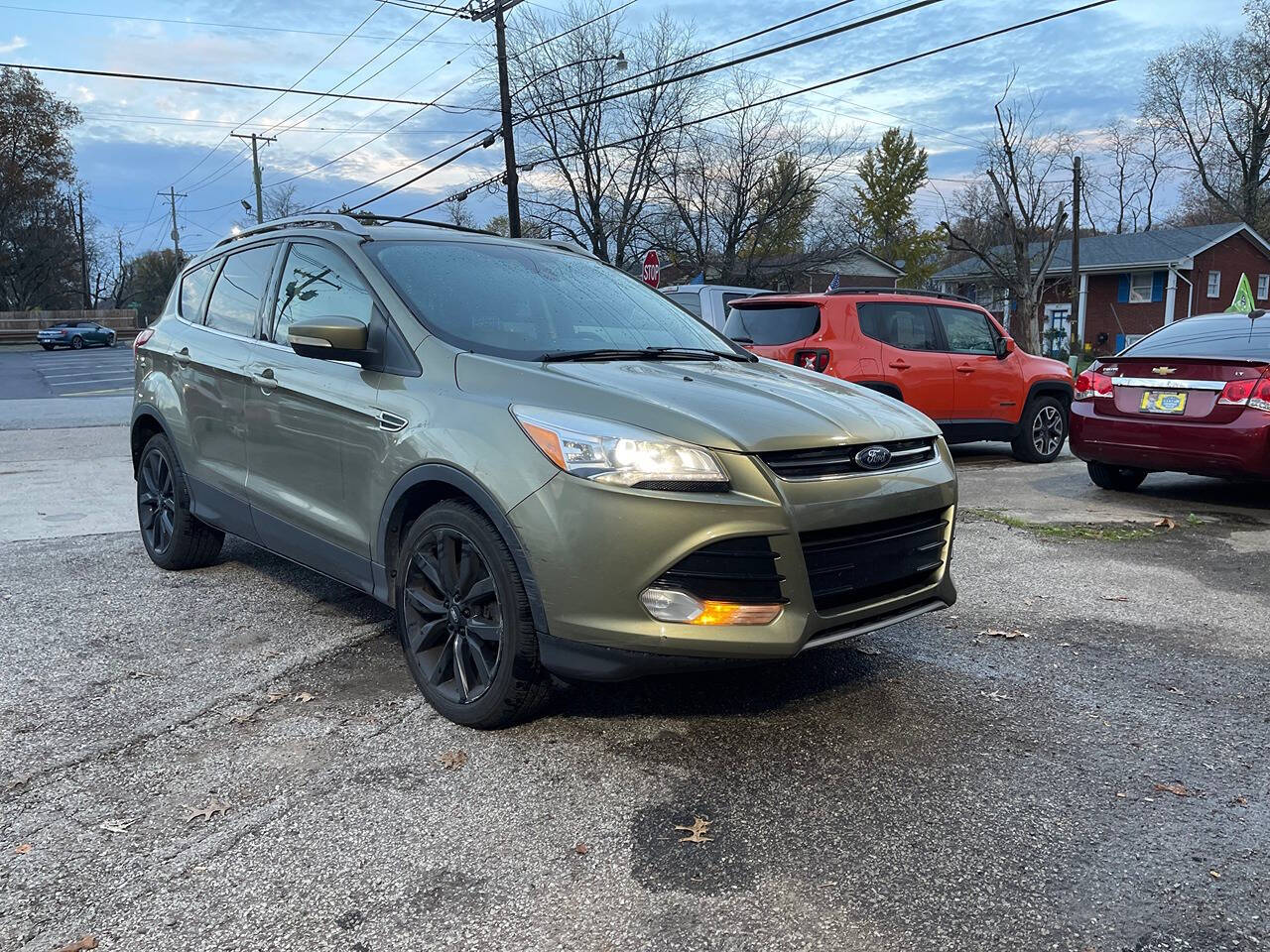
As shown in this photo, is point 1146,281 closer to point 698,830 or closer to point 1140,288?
point 1140,288

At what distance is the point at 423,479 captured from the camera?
3.49 m

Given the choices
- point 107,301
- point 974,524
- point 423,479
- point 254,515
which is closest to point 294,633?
point 254,515

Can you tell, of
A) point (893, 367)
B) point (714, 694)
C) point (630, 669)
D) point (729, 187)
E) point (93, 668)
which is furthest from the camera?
point (729, 187)

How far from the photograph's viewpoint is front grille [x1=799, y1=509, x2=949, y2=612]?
3.16m

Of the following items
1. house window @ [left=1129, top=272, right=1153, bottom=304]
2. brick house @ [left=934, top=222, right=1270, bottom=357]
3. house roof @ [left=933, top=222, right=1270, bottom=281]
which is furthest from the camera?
house window @ [left=1129, top=272, right=1153, bottom=304]

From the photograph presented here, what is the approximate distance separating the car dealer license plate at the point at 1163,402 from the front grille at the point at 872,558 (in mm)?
4818

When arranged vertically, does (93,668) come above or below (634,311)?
below

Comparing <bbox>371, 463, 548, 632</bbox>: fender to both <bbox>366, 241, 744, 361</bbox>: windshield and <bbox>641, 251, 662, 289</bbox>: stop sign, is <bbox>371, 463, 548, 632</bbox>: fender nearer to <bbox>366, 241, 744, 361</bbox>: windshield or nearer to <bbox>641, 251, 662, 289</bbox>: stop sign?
<bbox>366, 241, 744, 361</bbox>: windshield

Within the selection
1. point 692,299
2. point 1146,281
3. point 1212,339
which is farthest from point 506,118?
point 1146,281

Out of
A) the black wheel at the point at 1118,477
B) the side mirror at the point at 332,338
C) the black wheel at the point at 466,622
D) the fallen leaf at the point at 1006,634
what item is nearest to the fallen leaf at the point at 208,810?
the black wheel at the point at 466,622

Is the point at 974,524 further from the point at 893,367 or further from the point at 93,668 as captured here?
the point at 93,668

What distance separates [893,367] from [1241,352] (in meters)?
3.13

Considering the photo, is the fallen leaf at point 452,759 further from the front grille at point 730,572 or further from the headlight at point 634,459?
the headlight at point 634,459

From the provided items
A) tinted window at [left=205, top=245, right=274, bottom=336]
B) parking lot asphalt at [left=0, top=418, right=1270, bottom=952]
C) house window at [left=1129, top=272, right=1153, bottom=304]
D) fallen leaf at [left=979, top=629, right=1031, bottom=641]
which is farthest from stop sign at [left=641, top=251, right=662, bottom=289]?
house window at [left=1129, top=272, right=1153, bottom=304]
